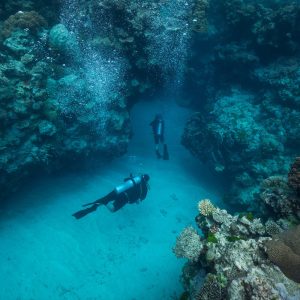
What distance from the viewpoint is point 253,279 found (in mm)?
3713

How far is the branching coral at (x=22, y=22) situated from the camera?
7672 millimetres

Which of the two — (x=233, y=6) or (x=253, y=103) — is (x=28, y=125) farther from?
(x=233, y=6)

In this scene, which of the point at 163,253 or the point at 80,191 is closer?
the point at 163,253

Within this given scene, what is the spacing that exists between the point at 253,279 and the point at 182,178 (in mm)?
8478

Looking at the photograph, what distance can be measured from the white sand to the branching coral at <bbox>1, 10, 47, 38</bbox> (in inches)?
173

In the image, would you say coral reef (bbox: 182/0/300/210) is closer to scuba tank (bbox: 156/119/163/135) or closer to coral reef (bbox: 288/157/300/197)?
scuba tank (bbox: 156/119/163/135)

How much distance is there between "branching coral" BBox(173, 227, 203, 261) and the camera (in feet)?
16.4

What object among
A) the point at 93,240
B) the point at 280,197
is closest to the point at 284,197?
the point at 280,197

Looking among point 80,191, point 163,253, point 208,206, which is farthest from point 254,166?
point 80,191

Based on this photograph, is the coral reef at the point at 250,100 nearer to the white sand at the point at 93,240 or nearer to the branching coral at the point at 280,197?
the white sand at the point at 93,240

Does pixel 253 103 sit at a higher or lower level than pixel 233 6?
lower

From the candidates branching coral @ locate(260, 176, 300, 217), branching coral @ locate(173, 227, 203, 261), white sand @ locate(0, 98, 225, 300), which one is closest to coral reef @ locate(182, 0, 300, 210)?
white sand @ locate(0, 98, 225, 300)

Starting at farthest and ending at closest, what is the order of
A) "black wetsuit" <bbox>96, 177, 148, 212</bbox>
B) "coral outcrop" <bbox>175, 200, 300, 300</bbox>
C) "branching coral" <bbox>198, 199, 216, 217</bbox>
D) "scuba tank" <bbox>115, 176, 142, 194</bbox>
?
1. "black wetsuit" <bbox>96, 177, 148, 212</bbox>
2. "scuba tank" <bbox>115, 176, 142, 194</bbox>
3. "branching coral" <bbox>198, 199, 216, 217</bbox>
4. "coral outcrop" <bbox>175, 200, 300, 300</bbox>

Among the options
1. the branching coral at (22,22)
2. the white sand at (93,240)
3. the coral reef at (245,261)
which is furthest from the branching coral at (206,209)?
the branching coral at (22,22)
